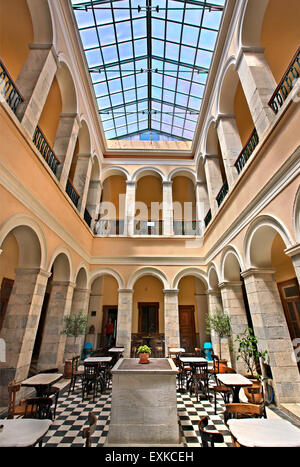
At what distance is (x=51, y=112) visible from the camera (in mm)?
8797

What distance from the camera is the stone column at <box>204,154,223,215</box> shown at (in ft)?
30.6

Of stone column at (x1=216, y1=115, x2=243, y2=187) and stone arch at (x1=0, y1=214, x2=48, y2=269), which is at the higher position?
stone column at (x1=216, y1=115, x2=243, y2=187)

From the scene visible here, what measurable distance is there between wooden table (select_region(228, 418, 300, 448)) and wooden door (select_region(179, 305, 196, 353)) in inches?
393

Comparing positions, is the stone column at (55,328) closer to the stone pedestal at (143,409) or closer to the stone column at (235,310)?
the stone pedestal at (143,409)

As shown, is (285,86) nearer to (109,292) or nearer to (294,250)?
(294,250)

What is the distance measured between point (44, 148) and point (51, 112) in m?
3.37

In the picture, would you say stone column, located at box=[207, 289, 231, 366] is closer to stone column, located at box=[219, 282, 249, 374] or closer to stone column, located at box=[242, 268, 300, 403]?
stone column, located at box=[219, 282, 249, 374]

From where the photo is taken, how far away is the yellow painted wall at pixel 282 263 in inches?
289

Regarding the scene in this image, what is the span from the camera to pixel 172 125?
13820mm

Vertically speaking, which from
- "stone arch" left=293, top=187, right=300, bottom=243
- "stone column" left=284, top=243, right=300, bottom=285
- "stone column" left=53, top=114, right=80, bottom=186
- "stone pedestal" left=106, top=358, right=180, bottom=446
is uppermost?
"stone column" left=53, top=114, right=80, bottom=186

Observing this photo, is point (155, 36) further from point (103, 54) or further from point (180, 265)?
point (180, 265)

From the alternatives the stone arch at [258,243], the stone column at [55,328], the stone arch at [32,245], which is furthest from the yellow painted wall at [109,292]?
the stone arch at [258,243]

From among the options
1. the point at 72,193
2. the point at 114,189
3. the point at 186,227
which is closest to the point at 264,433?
the point at 72,193

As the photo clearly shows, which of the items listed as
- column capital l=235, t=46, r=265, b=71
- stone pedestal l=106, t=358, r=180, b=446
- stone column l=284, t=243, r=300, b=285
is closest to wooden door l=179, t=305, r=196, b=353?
stone pedestal l=106, t=358, r=180, b=446
